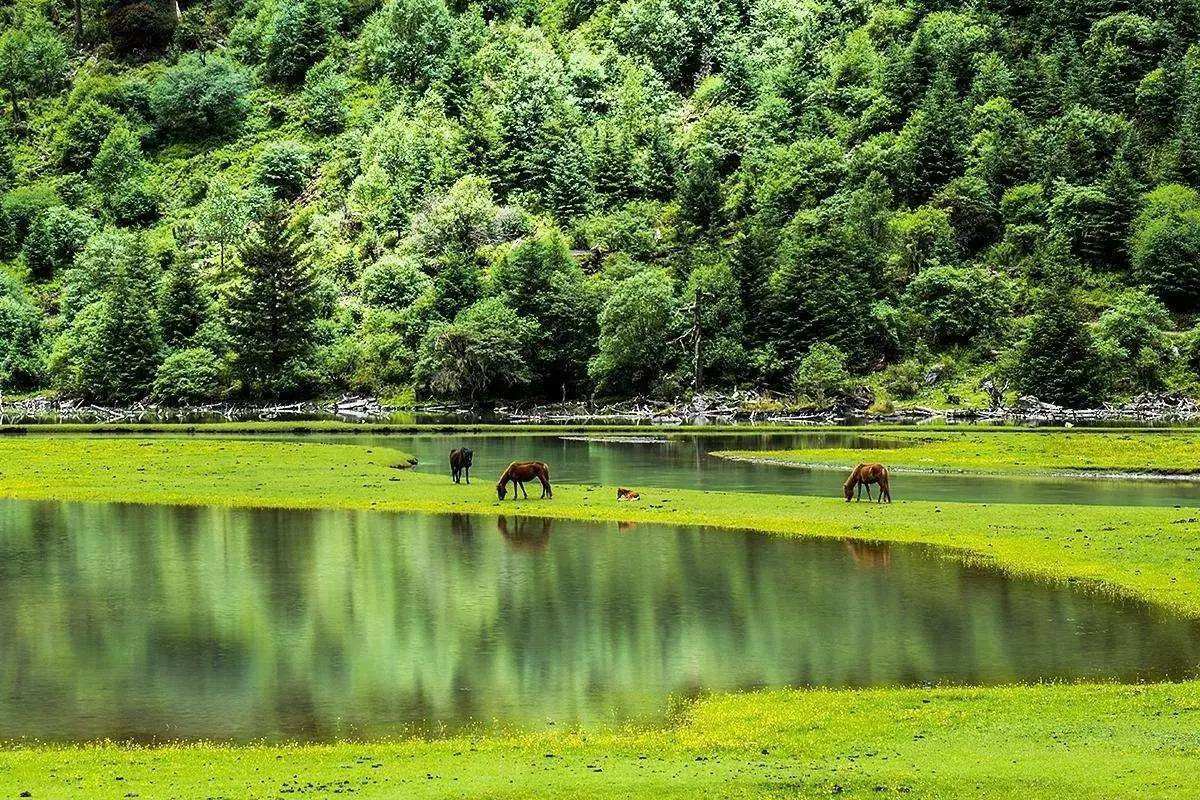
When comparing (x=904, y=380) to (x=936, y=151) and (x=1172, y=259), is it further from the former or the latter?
(x=936, y=151)

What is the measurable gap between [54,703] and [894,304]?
143845mm

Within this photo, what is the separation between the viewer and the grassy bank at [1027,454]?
76125 mm

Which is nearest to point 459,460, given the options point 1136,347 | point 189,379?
point 1136,347

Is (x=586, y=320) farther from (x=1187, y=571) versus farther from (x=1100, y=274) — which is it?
(x=1187, y=571)

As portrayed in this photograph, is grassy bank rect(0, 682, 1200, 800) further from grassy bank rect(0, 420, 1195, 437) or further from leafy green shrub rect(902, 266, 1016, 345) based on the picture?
leafy green shrub rect(902, 266, 1016, 345)

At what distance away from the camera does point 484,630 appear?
107ft

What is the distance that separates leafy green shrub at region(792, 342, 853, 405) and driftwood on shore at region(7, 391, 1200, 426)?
169 centimetres

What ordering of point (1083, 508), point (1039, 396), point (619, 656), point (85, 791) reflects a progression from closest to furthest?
1. point (85, 791)
2. point (619, 656)
3. point (1083, 508)
4. point (1039, 396)

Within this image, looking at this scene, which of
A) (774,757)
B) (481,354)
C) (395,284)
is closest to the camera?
(774,757)

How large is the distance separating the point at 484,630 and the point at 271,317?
136 m

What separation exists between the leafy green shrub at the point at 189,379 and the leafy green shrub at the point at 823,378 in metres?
72.0

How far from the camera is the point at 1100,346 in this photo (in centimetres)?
13162

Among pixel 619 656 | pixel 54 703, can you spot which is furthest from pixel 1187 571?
pixel 54 703

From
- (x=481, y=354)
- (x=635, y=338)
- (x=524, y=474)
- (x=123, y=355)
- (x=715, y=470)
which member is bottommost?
(x=715, y=470)
